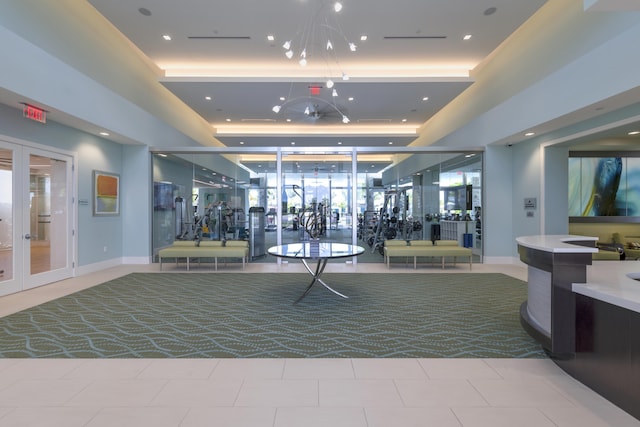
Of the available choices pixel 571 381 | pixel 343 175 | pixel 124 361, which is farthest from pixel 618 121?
pixel 124 361

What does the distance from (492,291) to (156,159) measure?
8572mm

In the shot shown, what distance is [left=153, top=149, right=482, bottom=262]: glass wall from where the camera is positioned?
8.72 m

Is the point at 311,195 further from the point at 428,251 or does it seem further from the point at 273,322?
the point at 273,322

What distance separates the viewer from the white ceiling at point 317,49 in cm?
550

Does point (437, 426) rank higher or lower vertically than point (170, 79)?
lower

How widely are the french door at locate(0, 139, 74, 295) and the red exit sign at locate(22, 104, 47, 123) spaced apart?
0.65 meters

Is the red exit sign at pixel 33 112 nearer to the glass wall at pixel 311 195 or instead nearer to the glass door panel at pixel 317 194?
the glass wall at pixel 311 195

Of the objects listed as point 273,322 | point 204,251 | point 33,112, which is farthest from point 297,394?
point 33,112

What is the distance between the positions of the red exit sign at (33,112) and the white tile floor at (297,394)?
13.6 feet

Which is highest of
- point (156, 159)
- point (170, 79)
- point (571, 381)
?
point (170, 79)

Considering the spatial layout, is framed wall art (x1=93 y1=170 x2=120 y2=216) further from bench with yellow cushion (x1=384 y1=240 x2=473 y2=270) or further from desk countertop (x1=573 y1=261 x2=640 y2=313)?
desk countertop (x1=573 y1=261 x2=640 y2=313)

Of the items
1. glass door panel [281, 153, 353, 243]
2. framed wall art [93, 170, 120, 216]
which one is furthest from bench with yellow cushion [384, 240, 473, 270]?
framed wall art [93, 170, 120, 216]

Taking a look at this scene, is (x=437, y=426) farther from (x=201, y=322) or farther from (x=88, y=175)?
(x=88, y=175)

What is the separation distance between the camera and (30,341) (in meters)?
3.34
